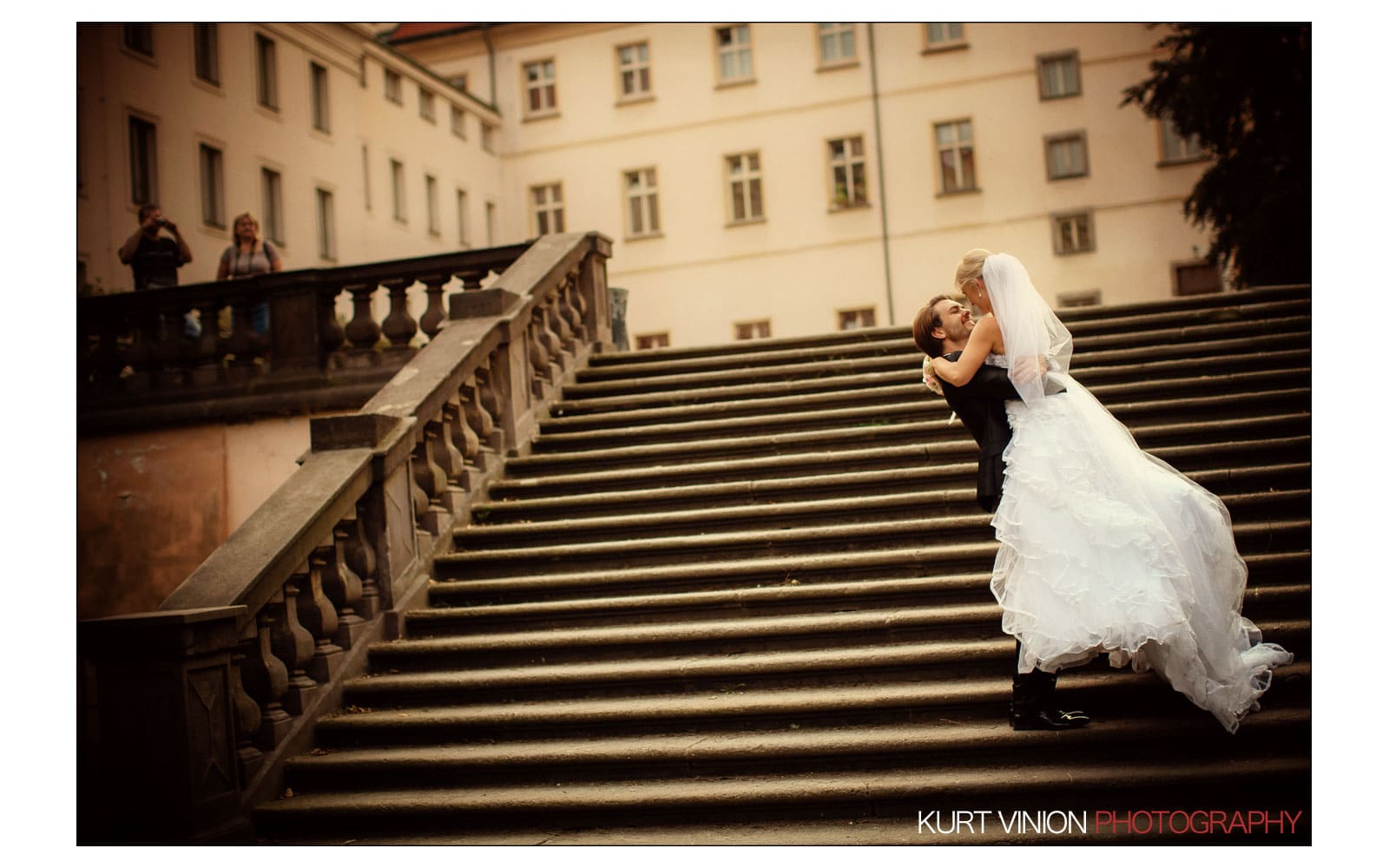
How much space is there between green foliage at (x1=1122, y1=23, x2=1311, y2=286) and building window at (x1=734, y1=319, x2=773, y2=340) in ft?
43.7

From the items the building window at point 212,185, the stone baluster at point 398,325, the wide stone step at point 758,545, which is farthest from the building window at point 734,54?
the wide stone step at point 758,545

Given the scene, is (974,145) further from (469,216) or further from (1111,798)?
(1111,798)

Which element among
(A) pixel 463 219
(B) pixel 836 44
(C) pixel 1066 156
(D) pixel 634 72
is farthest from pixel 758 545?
(A) pixel 463 219

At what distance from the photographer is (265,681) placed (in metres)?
5.74

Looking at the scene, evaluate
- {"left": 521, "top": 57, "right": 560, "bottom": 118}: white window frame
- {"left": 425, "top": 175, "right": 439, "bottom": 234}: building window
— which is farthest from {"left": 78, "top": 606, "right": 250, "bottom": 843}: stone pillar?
{"left": 521, "top": 57, "right": 560, "bottom": 118}: white window frame

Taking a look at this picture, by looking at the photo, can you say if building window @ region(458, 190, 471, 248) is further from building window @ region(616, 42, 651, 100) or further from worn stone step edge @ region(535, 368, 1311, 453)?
worn stone step edge @ region(535, 368, 1311, 453)

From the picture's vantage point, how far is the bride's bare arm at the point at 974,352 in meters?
5.25

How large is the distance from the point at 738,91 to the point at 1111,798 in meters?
29.7

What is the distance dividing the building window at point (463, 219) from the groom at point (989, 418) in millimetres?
30463

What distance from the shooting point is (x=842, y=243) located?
3150cm

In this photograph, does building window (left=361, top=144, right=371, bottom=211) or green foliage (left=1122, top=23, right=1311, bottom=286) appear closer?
green foliage (left=1122, top=23, right=1311, bottom=286)

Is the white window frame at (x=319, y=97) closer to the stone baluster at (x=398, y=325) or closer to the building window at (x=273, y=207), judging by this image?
the building window at (x=273, y=207)

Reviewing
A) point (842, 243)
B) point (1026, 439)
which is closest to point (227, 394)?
point (1026, 439)

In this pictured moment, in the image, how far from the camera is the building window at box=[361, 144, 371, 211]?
3099cm
